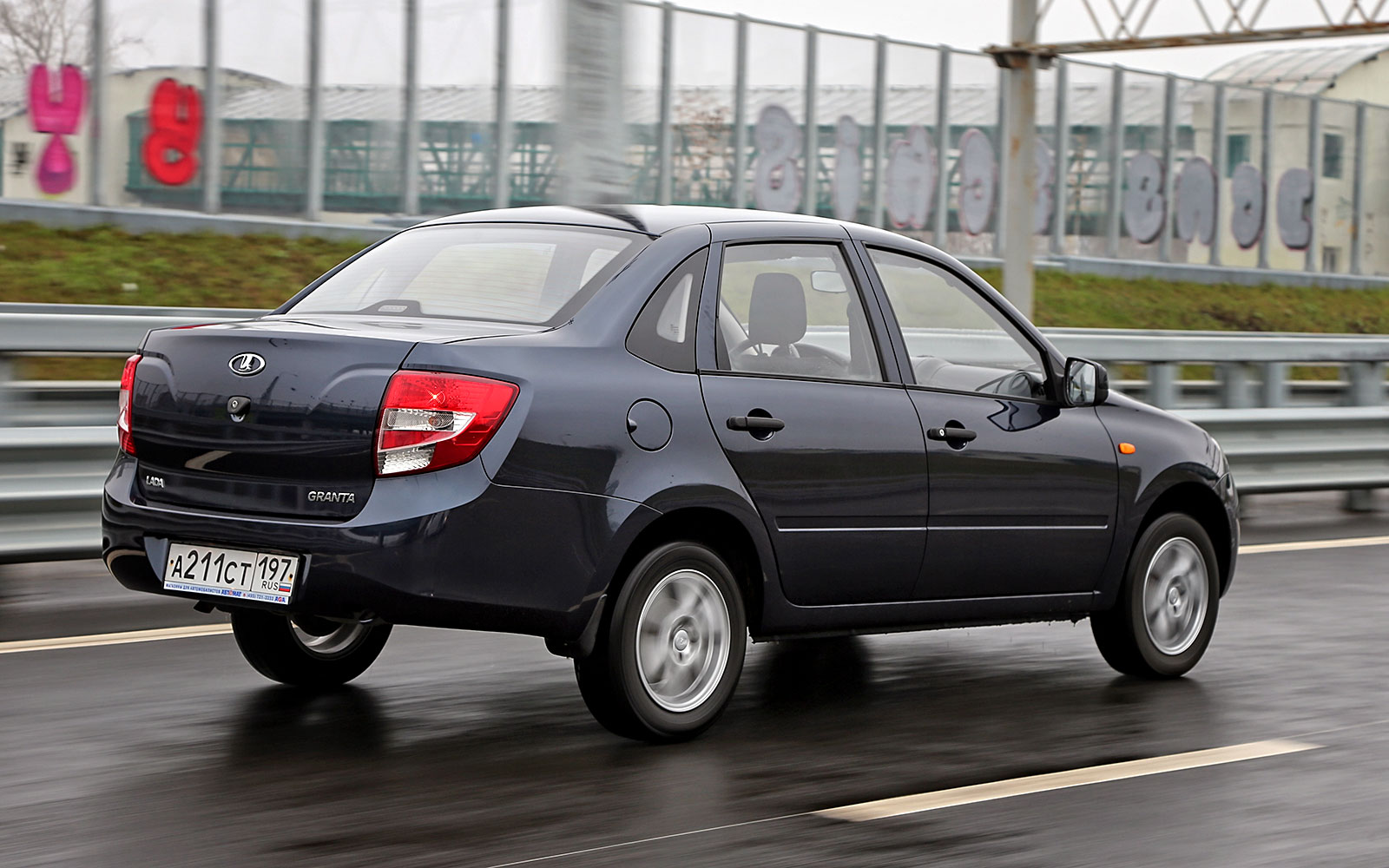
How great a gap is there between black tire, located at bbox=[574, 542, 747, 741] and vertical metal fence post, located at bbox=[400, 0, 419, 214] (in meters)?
20.0

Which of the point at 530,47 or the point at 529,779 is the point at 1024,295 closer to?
the point at 530,47

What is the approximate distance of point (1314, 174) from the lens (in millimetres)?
43969

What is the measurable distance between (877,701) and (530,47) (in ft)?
68.8

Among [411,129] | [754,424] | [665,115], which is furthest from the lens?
[665,115]

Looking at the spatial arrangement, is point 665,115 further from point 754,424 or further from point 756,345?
point 754,424

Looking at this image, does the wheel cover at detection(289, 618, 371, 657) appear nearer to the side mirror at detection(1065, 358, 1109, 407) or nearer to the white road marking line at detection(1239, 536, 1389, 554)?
the side mirror at detection(1065, 358, 1109, 407)

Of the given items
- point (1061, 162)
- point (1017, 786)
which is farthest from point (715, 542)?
point (1061, 162)

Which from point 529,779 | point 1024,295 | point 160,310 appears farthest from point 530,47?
point 529,779

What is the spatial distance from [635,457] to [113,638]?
2976 millimetres

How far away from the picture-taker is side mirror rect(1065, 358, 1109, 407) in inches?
293

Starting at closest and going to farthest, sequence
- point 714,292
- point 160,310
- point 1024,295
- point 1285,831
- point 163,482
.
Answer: point 1285,831 < point 163,482 < point 714,292 < point 160,310 < point 1024,295

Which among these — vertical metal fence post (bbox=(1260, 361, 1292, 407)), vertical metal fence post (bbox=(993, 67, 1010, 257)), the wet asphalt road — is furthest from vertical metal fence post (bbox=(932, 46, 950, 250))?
the wet asphalt road

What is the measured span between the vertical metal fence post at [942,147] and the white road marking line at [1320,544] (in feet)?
70.2

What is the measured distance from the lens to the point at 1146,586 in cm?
780
